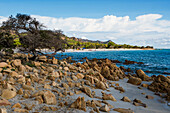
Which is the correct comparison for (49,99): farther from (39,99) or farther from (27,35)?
(27,35)

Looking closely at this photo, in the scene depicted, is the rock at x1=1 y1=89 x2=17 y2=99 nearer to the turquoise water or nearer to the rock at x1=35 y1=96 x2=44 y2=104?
the rock at x1=35 y1=96 x2=44 y2=104

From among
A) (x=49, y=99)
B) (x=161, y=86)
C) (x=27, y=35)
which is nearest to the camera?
(x=49, y=99)

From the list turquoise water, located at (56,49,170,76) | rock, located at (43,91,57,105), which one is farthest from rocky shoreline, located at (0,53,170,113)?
turquoise water, located at (56,49,170,76)

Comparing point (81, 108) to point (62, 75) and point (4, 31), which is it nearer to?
point (62, 75)

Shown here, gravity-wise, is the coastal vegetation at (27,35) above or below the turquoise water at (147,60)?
above

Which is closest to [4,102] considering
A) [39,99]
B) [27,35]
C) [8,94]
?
[8,94]

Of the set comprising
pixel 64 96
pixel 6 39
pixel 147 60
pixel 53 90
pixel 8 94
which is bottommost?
pixel 147 60

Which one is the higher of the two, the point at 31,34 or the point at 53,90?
the point at 31,34

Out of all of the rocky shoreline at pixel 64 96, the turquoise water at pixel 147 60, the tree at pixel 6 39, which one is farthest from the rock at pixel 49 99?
the turquoise water at pixel 147 60

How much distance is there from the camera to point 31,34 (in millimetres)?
17172

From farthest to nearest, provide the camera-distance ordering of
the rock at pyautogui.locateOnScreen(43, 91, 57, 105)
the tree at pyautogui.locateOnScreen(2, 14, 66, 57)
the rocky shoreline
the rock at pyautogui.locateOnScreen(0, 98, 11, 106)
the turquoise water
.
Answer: the turquoise water → the tree at pyautogui.locateOnScreen(2, 14, 66, 57) → the rock at pyautogui.locateOnScreen(43, 91, 57, 105) → the rocky shoreline → the rock at pyautogui.locateOnScreen(0, 98, 11, 106)

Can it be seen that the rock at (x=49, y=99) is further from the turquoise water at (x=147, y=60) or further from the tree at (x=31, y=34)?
the turquoise water at (x=147, y=60)

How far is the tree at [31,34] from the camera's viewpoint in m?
16.9

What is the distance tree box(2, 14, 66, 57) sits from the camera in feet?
55.4
